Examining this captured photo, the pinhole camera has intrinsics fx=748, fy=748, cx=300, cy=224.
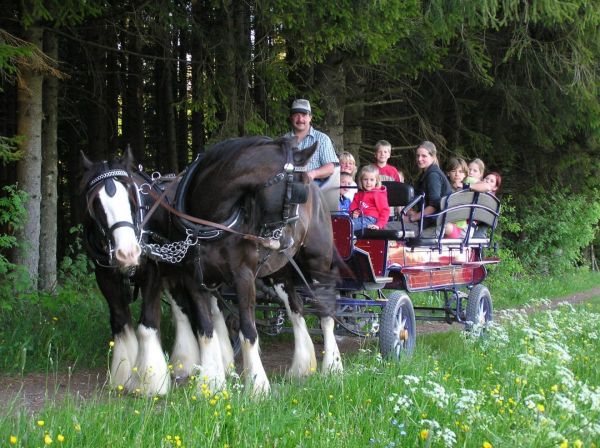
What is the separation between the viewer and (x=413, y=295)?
37.0ft

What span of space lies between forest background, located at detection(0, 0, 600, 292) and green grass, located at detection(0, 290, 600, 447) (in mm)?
3895

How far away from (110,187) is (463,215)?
12.9ft

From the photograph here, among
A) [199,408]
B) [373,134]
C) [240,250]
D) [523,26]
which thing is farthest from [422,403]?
[373,134]

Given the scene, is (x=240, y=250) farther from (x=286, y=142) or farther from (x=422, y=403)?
(x=422, y=403)

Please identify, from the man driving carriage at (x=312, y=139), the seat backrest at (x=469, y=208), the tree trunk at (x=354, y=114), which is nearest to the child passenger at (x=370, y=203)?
the man driving carriage at (x=312, y=139)

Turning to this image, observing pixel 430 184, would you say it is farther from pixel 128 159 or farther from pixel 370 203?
pixel 128 159

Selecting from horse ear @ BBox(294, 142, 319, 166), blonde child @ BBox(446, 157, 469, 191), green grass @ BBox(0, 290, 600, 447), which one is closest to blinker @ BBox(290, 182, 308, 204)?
horse ear @ BBox(294, 142, 319, 166)

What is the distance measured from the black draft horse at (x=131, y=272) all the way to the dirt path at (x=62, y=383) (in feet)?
1.08

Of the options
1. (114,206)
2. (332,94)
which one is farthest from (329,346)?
(332,94)

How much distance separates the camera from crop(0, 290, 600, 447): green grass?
3695 mm

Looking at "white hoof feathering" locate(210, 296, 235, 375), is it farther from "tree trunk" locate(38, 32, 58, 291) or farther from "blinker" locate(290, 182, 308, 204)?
"tree trunk" locate(38, 32, 58, 291)

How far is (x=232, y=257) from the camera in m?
5.43

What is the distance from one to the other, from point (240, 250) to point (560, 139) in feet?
35.5

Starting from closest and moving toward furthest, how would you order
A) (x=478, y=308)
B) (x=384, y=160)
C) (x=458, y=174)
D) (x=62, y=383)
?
1. (x=62, y=383)
2. (x=478, y=308)
3. (x=384, y=160)
4. (x=458, y=174)
